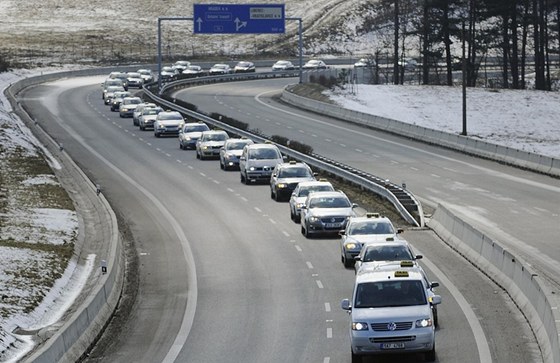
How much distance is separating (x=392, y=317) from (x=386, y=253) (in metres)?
7.43

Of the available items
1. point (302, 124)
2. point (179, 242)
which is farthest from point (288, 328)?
point (302, 124)

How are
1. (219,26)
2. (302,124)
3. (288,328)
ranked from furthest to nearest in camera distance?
(219,26), (302,124), (288,328)

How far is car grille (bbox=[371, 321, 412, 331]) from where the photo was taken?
22.2 metres

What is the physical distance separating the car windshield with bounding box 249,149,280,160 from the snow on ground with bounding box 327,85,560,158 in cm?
3074

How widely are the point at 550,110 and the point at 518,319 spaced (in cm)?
7301

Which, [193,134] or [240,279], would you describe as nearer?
[240,279]

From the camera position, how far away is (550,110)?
320 ft

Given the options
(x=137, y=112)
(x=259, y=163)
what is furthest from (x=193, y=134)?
→ (x=259, y=163)

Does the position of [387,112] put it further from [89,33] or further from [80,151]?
[89,33]

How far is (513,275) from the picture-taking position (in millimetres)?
29875

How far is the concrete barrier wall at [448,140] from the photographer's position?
188 ft

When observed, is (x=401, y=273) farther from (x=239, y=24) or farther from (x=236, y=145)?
(x=239, y=24)

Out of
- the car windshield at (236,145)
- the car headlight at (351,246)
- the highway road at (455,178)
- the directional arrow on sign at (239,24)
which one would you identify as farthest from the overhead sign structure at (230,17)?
the car headlight at (351,246)

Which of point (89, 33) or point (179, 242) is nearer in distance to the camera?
point (179, 242)
